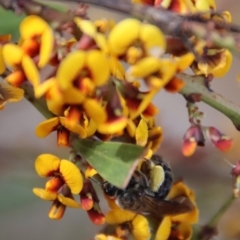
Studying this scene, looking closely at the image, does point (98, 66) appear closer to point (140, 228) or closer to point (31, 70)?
point (31, 70)

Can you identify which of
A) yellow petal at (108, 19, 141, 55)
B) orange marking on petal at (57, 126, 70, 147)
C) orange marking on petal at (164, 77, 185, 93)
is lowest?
orange marking on petal at (57, 126, 70, 147)

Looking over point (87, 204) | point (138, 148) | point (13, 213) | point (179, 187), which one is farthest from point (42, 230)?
point (138, 148)

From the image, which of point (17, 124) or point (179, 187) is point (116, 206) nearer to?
point (179, 187)

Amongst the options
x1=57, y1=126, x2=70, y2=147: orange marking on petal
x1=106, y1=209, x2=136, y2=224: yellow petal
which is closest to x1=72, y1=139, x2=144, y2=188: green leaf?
x1=57, y1=126, x2=70, y2=147: orange marking on petal

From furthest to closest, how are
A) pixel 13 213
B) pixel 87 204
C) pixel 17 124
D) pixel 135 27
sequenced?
1. pixel 17 124
2. pixel 13 213
3. pixel 87 204
4. pixel 135 27

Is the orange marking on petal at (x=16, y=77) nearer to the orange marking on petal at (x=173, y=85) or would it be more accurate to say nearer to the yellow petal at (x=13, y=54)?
the yellow petal at (x=13, y=54)

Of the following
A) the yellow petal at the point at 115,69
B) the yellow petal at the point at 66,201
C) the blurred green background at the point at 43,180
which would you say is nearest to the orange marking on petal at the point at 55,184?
the yellow petal at the point at 66,201

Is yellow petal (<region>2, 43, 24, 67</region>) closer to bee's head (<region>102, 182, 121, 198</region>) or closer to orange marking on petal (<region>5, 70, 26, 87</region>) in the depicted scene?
orange marking on petal (<region>5, 70, 26, 87</region>)
